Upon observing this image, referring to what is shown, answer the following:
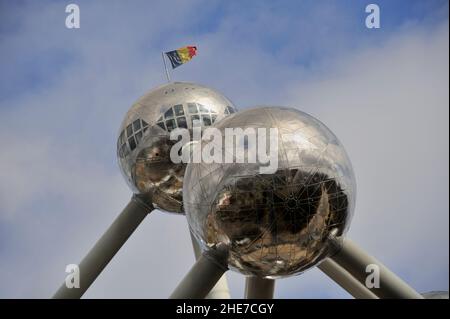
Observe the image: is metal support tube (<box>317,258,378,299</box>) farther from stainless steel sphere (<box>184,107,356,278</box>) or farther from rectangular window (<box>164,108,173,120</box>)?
rectangular window (<box>164,108,173,120</box>)

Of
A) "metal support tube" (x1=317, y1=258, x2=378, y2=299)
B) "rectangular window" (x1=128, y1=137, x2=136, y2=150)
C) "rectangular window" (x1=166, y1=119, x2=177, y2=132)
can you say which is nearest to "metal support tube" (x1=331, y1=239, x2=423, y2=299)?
"metal support tube" (x1=317, y1=258, x2=378, y2=299)

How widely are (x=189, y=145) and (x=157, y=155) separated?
55 cm

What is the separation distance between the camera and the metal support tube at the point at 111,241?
12773 mm

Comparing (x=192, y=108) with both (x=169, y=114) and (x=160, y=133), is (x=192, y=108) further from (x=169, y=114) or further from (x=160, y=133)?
(x=160, y=133)

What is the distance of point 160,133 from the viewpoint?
12453 mm

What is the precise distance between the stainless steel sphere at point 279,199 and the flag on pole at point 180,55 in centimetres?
701

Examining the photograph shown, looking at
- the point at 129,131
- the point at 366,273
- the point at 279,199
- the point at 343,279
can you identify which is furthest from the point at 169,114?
the point at 279,199

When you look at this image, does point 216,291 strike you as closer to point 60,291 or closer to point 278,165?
point 60,291

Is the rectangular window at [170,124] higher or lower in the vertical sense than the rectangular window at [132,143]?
higher

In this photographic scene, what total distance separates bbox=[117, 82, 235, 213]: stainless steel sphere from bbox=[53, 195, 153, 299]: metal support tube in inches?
11.7

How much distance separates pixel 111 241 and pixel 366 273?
4.64m

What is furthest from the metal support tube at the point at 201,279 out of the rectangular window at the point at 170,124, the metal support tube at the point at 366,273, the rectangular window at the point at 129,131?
the rectangular window at the point at 129,131

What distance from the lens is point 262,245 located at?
871cm

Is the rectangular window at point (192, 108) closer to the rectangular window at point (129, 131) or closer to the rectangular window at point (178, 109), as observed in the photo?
the rectangular window at point (178, 109)
